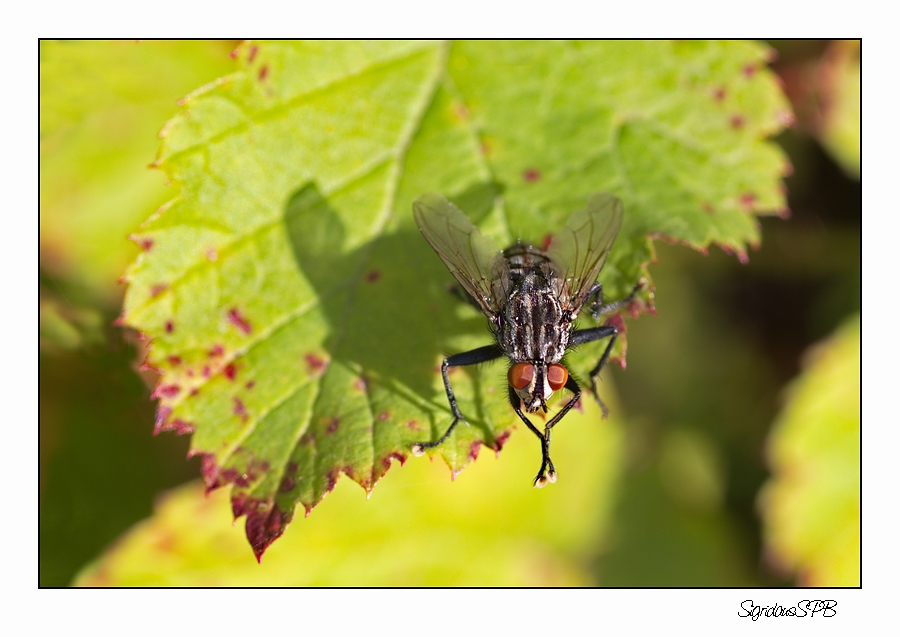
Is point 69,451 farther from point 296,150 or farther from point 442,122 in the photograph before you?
point 442,122

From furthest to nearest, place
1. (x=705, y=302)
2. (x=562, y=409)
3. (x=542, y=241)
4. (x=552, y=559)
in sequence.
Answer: (x=705, y=302), (x=552, y=559), (x=542, y=241), (x=562, y=409)

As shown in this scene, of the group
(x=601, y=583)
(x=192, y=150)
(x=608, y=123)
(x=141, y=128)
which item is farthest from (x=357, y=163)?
(x=601, y=583)

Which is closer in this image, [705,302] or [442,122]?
[442,122]

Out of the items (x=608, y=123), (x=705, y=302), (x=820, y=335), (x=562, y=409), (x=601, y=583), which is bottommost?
(x=601, y=583)

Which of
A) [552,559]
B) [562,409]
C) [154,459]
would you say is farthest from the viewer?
[552,559]

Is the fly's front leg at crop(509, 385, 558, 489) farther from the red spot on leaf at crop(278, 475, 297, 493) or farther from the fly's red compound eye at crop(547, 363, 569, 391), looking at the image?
the red spot on leaf at crop(278, 475, 297, 493)

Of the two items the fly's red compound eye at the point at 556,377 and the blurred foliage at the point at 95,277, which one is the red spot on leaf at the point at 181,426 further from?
the fly's red compound eye at the point at 556,377

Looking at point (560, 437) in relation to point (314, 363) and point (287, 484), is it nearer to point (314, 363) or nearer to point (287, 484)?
point (314, 363)

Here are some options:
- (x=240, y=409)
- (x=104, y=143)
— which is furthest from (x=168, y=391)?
(x=104, y=143)
